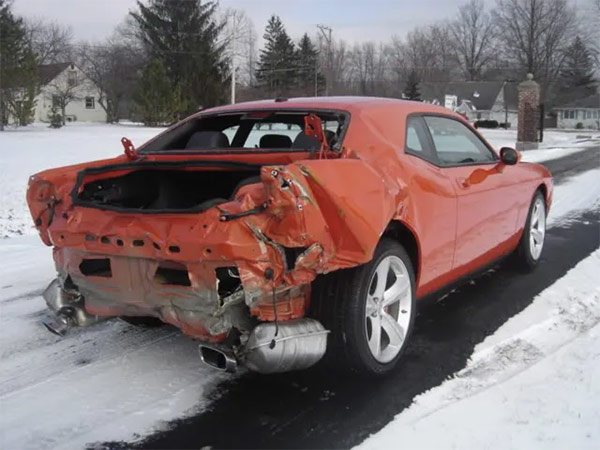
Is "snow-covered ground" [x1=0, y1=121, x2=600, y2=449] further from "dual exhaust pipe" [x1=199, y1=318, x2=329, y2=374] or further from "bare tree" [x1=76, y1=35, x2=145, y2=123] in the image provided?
"bare tree" [x1=76, y1=35, x2=145, y2=123]

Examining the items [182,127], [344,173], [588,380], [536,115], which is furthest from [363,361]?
[536,115]

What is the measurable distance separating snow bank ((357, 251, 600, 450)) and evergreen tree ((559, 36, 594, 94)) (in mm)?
82952

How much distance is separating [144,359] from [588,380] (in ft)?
8.44

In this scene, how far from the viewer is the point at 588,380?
342 centimetres

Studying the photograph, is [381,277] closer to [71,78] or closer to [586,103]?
[71,78]

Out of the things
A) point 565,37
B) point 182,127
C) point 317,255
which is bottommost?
point 317,255

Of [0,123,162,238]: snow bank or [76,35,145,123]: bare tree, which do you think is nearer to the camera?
[0,123,162,238]: snow bank

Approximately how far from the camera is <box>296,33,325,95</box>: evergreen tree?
6656 centimetres

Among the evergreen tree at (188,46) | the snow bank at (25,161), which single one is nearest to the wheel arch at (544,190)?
the snow bank at (25,161)

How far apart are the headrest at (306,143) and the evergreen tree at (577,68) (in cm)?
8375

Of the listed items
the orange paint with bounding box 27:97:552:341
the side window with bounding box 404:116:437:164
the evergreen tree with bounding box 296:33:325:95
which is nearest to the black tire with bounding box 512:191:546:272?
the orange paint with bounding box 27:97:552:341

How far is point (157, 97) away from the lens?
3850cm

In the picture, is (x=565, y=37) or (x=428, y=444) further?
(x=565, y=37)

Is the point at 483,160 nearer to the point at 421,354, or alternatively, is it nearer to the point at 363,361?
the point at 421,354
